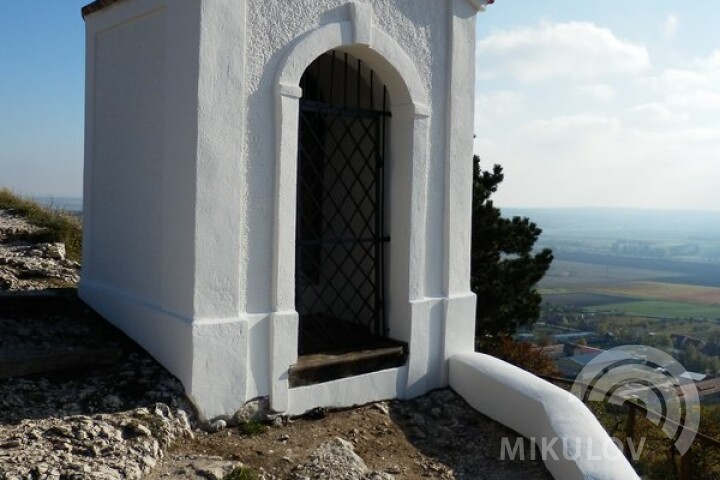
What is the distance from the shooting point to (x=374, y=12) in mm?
5668

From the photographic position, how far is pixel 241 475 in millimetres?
4000

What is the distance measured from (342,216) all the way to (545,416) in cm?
280

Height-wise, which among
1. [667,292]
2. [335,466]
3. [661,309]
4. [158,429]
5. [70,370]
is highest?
[70,370]

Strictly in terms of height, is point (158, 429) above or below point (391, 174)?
below

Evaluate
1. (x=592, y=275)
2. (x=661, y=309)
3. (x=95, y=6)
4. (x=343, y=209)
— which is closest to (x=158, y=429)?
(x=343, y=209)

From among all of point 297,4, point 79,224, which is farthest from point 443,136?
point 79,224

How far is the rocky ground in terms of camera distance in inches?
157

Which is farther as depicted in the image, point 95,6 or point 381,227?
point 381,227

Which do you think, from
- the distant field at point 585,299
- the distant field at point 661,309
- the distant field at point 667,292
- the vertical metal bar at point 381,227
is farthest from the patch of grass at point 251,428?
the distant field at point 667,292

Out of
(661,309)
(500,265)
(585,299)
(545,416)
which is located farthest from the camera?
(585,299)

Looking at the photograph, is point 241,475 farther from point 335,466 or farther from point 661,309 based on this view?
point 661,309

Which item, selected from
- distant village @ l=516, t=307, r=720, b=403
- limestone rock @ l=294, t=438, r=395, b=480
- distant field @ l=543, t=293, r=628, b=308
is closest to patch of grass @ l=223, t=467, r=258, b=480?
limestone rock @ l=294, t=438, r=395, b=480

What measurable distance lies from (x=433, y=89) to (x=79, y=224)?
26.7ft

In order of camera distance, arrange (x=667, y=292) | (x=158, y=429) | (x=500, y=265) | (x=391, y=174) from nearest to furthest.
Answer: (x=158, y=429), (x=391, y=174), (x=500, y=265), (x=667, y=292)
